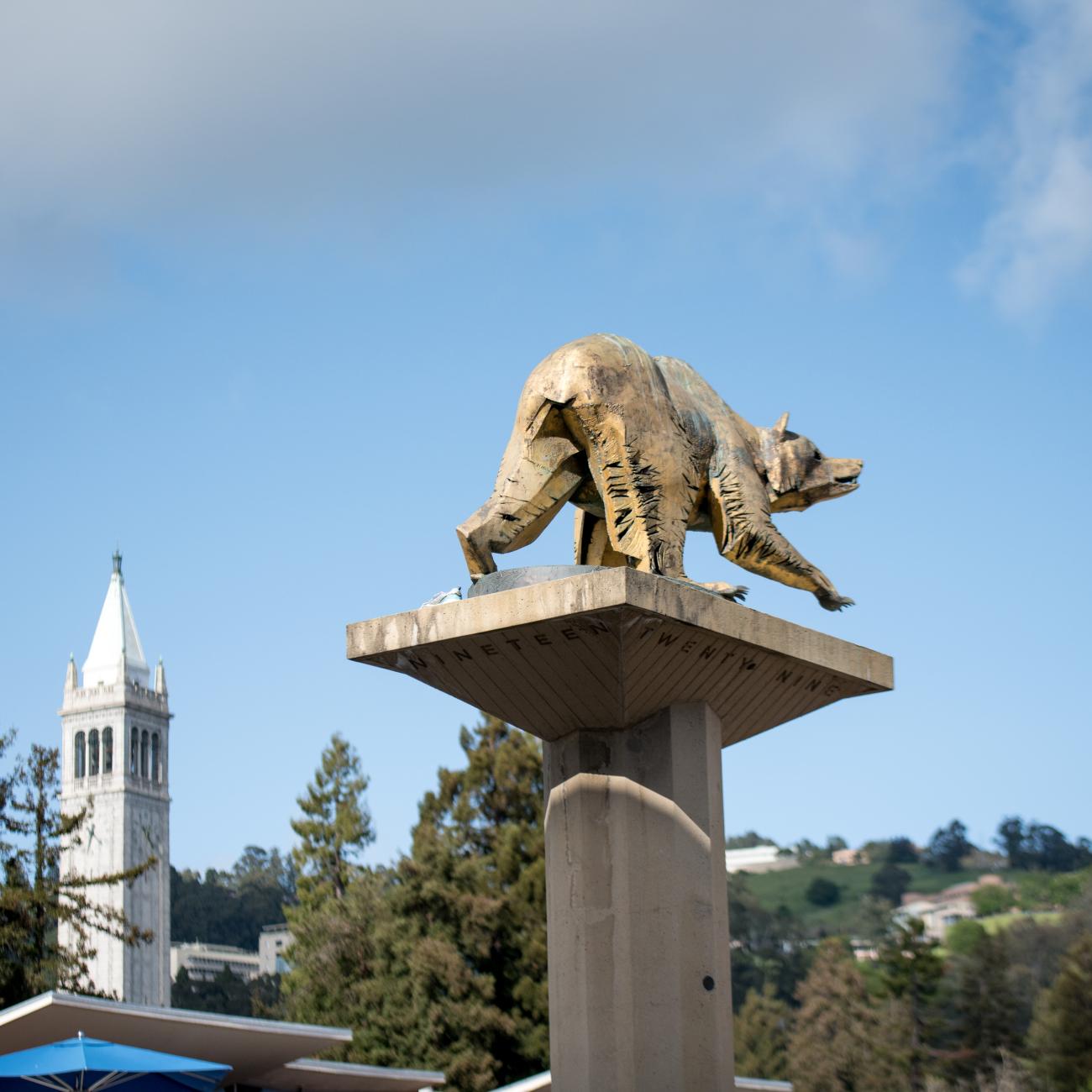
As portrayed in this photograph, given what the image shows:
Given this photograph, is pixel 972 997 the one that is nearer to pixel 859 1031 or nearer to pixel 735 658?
pixel 859 1031

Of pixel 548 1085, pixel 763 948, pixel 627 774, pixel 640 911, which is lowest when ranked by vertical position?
pixel 763 948

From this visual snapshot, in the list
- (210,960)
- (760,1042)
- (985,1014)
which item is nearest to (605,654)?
(985,1014)

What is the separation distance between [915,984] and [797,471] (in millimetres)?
42546

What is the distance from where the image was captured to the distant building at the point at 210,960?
10606 centimetres

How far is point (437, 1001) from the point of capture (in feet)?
116

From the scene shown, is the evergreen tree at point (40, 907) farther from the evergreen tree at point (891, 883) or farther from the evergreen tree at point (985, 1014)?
the evergreen tree at point (891, 883)

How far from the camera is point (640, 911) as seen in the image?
11039 mm

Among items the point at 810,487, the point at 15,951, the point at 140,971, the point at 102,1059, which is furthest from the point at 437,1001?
the point at 140,971

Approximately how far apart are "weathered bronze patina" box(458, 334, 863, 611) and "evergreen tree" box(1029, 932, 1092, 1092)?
130 ft

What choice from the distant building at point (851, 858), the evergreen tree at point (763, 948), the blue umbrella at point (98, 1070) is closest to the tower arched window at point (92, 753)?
the evergreen tree at point (763, 948)

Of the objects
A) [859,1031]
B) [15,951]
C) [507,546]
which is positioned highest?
[507,546]

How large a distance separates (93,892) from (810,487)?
8619cm

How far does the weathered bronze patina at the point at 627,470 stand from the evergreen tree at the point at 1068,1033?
1562 inches

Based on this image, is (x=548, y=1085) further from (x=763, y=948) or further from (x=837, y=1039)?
(x=763, y=948)
